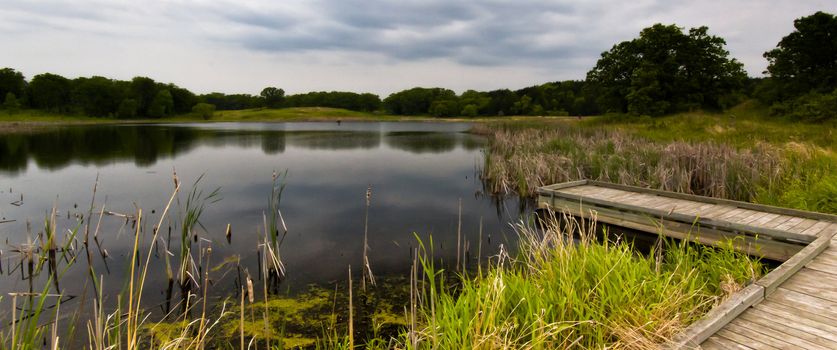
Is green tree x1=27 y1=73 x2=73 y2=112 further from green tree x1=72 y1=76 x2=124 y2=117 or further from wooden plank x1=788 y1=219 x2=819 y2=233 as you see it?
wooden plank x1=788 y1=219 x2=819 y2=233

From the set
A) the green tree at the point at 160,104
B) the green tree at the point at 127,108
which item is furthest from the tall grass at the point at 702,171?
the green tree at the point at 160,104

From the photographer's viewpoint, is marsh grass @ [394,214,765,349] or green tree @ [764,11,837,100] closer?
marsh grass @ [394,214,765,349]

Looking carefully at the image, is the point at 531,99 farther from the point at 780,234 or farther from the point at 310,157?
the point at 780,234

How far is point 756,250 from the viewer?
7539 mm

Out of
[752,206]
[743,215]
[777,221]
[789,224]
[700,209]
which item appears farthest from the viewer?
[700,209]

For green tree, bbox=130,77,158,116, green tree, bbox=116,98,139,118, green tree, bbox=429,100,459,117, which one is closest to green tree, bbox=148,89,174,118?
green tree, bbox=130,77,158,116

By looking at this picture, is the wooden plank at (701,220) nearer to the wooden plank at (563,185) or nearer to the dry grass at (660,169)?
the wooden plank at (563,185)

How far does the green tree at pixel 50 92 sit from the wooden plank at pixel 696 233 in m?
115

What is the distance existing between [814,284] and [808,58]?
41.2 metres

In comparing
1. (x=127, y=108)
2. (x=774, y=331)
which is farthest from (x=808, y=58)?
(x=127, y=108)

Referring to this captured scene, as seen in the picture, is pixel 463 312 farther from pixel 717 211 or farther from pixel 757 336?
pixel 717 211

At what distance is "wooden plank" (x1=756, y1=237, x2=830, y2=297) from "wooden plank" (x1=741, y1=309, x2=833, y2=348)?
539 millimetres

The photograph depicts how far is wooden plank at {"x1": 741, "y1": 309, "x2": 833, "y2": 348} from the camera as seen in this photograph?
399 cm

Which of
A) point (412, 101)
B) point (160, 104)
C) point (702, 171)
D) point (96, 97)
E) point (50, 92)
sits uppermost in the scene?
point (412, 101)
